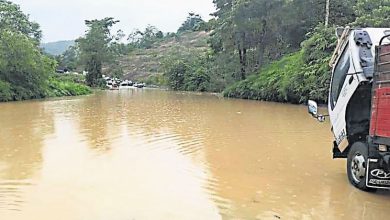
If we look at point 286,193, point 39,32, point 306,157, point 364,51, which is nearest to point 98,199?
point 286,193

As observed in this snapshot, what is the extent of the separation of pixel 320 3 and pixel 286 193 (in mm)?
32847

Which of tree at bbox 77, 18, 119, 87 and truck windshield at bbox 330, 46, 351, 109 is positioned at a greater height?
tree at bbox 77, 18, 119, 87

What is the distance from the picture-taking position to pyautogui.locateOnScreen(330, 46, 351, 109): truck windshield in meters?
7.48

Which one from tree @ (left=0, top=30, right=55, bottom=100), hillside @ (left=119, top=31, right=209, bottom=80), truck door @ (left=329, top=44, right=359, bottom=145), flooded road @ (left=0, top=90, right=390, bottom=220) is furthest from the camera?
hillside @ (left=119, top=31, right=209, bottom=80)

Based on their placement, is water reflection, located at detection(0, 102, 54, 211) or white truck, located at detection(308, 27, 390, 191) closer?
white truck, located at detection(308, 27, 390, 191)

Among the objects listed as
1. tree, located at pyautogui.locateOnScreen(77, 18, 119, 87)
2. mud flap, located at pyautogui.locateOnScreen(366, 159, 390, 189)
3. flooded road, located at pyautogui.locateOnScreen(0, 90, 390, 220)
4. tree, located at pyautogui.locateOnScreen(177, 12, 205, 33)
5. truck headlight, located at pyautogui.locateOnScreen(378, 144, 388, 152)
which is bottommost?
flooded road, located at pyautogui.locateOnScreen(0, 90, 390, 220)

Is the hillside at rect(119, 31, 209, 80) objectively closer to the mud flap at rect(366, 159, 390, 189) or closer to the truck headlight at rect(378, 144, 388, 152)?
the mud flap at rect(366, 159, 390, 189)

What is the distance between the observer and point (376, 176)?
6.66 meters

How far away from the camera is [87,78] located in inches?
2881

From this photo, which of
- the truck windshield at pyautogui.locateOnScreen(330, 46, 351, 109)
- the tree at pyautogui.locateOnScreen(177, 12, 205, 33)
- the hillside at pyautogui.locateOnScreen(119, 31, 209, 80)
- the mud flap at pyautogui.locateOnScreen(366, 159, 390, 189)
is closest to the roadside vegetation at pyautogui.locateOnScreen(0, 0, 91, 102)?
the truck windshield at pyautogui.locateOnScreen(330, 46, 351, 109)

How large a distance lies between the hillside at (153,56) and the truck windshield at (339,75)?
8618cm

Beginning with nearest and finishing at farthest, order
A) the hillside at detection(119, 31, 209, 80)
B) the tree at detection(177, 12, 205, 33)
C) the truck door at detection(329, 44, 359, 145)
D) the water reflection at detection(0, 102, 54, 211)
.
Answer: the water reflection at detection(0, 102, 54, 211)
the truck door at detection(329, 44, 359, 145)
the hillside at detection(119, 31, 209, 80)
the tree at detection(177, 12, 205, 33)

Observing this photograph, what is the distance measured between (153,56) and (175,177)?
105 meters

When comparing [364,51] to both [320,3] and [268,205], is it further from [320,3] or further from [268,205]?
[320,3]
